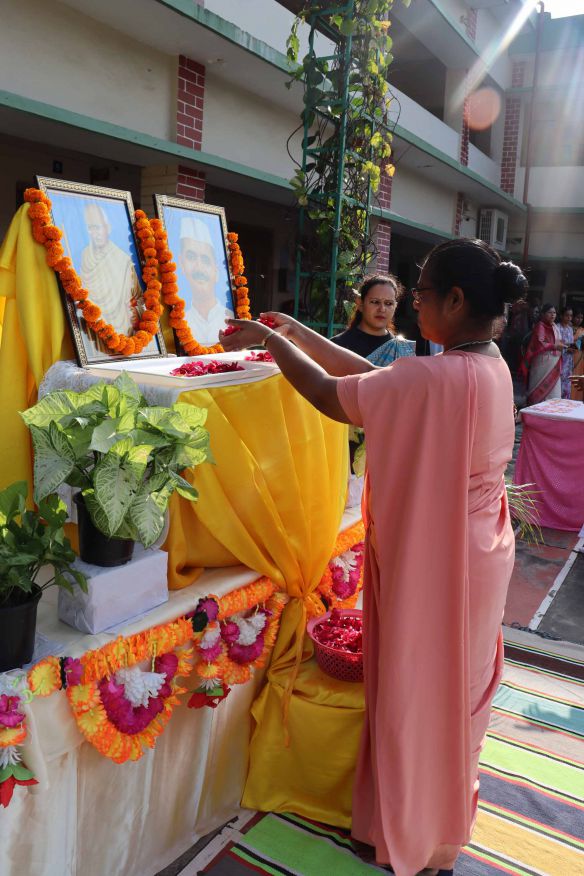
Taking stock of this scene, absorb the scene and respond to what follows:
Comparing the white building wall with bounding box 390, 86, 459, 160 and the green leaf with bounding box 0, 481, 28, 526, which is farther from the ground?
the white building wall with bounding box 390, 86, 459, 160

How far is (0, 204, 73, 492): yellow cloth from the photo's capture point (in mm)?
2242

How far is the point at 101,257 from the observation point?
2.45 m

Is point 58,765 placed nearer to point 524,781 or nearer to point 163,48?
point 524,781

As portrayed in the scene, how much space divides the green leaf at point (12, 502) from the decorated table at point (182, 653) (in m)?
0.33

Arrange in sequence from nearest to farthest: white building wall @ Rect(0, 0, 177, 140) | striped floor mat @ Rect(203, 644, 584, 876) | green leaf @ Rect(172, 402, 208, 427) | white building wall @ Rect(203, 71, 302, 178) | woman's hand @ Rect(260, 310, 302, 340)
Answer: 1. green leaf @ Rect(172, 402, 208, 427)
2. striped floor mat @ Rect(203, 644, 584, 876)
3. woman's hand @ Rect(260, 310, 302, 340)
4. white building wall @ Rect(0, 0, 177, 140)
5. white building wall @ Rect(203, 71, 302, 178)

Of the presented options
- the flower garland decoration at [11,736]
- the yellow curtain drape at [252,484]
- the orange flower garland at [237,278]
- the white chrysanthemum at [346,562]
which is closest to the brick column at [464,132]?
the orange flower garland at [237,278]

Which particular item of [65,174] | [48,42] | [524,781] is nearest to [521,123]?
[65,174]

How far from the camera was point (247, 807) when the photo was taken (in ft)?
7.30

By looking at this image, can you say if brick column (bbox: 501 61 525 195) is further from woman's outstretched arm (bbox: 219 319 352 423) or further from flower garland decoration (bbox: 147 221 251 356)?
woman's outstretched arm (bbox: 219 319 352 423)

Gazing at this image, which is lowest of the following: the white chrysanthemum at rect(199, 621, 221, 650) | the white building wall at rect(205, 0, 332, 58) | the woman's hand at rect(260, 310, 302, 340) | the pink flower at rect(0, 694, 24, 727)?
the white chrysanthemum at rect(199, 621, 221, 650)

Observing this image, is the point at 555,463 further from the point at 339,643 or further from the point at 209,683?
the point at 209,683

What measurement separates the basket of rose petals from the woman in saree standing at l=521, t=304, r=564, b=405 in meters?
8.57

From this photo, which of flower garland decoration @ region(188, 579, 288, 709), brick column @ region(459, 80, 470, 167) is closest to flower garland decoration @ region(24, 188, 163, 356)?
flower garland decoration @ region(188, 579, 288, 709)

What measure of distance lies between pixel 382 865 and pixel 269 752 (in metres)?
0.46
